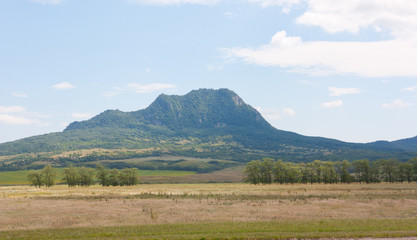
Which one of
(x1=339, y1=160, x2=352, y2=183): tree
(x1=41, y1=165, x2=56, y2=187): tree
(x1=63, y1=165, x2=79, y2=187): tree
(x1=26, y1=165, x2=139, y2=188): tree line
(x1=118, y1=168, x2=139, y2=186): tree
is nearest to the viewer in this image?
(x1=339, y1=160, x2=352, y2=183): tree

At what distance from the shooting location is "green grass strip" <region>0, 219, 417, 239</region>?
2595cm

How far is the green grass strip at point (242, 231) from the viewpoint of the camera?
25953 mm

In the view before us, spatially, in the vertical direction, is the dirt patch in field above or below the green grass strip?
below

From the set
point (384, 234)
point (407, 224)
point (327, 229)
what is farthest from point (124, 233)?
point (407, 224)

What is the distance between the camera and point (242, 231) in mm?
28156

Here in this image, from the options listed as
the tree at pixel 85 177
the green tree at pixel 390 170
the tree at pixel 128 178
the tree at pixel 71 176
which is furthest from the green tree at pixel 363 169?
the tree at pixel 71 176

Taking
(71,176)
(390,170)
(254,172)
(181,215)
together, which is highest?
(71,176)

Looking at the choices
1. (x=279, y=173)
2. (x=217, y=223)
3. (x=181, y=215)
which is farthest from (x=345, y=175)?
(x=217, y=223)

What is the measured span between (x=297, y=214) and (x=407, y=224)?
11438mm

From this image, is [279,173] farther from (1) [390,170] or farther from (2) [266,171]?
(1) [390,170]

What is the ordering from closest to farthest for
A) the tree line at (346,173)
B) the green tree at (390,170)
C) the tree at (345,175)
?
1. the tree line at (346,173)
2. the tree at (345,175)
3. the green tree at (390,170)

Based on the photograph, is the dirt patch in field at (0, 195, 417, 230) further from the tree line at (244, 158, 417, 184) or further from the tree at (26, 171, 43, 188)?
the tree at (26, 171, 43, 188)

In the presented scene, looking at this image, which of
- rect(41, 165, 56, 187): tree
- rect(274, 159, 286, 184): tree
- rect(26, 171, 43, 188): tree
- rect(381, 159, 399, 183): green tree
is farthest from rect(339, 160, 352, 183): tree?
rect(26, 171, 43, 188): tree

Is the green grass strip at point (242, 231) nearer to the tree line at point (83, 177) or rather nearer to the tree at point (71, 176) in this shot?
the tree line at point (83, 177)
